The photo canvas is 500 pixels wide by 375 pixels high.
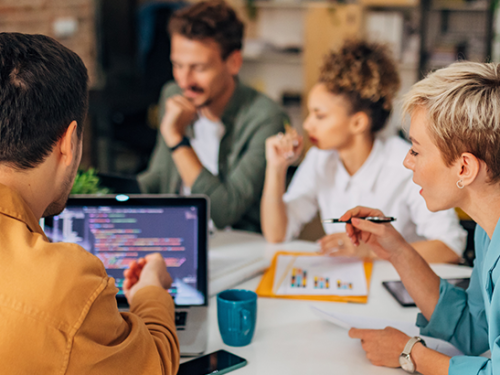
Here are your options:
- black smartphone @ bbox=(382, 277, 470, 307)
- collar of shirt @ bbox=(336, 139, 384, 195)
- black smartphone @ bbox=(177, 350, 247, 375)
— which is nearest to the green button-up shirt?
collar of shirt @ bbox=(336, 139, 384, 195)

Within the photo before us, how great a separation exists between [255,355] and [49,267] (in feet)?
1.52

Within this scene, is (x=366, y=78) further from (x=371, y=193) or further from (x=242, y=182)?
(x=242, y=182)

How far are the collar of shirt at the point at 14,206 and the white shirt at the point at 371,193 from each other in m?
1.02

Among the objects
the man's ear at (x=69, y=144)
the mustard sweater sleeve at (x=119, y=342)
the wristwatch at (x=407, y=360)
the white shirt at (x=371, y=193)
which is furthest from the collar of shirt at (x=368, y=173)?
the man's ear at (x=69, y=144)

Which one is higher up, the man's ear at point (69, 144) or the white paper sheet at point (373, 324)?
the man's ear at point (69, 144)

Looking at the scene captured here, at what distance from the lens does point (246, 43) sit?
3680mm

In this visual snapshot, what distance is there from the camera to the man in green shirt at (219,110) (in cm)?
186

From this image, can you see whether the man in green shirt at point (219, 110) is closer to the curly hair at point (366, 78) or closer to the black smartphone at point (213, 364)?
the curly hair at point (366, 78)

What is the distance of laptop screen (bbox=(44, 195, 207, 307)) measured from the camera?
43.9 inches

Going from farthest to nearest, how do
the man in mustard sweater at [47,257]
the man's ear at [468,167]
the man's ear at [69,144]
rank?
the man's ear at [468,167], the man's ear at [69,144], the man in mustard sweater at [47,257]

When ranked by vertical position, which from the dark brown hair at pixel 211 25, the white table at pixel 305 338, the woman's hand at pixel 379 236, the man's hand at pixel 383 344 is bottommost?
the white table at pixel 305 338

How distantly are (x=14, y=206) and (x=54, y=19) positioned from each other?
308cm

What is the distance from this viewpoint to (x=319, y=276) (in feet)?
4.21

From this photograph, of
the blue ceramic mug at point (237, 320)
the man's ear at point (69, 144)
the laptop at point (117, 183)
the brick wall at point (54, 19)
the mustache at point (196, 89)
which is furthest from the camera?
the brick wall at point (54, 19)
